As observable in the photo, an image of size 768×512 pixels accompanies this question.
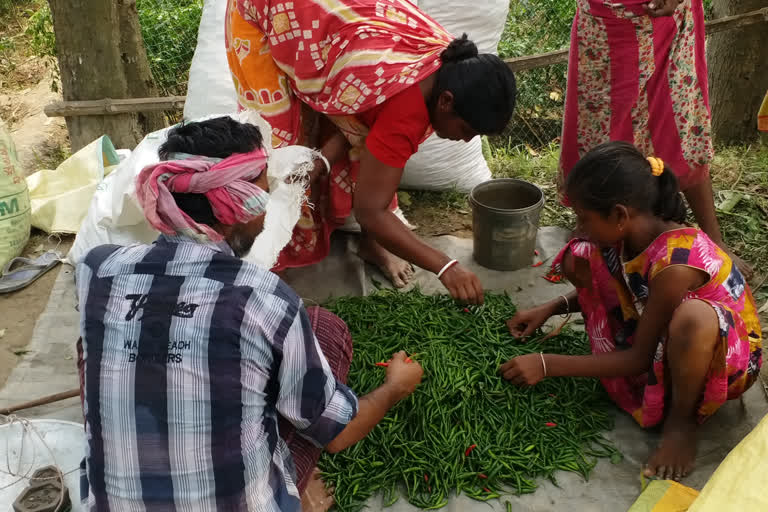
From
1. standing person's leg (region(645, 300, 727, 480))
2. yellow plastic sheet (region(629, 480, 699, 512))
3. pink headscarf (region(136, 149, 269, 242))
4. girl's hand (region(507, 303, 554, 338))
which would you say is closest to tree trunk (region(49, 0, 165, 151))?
pink headscarf (region(136, 149, 269, 242))

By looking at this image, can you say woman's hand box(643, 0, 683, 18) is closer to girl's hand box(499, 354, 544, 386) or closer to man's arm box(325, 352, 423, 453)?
girl's hand box(499, 354, 544, 386)

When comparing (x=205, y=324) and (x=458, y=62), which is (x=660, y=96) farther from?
(x=205, y=324)

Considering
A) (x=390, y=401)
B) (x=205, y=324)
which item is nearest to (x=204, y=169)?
(x=205, y=324)

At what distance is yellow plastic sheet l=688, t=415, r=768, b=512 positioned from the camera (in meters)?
1.47

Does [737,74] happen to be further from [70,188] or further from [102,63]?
[70,188]

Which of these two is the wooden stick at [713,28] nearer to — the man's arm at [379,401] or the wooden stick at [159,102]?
the wooden stick at [159,102]

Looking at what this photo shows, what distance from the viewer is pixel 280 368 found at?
55.2 inches

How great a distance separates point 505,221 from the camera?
286 centimetres

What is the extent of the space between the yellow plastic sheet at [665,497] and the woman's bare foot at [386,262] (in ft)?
4.57

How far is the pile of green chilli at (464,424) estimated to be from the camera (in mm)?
1970

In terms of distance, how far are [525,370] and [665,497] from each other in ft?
1.76

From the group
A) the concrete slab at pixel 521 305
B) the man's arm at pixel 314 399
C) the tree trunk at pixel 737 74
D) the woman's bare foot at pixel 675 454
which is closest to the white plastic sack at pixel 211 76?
the concrete slab at pixel 521 305

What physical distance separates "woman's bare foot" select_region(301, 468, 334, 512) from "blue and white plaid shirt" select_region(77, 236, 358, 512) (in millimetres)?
454

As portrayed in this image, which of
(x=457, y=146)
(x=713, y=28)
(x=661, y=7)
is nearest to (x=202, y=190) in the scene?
(x=661, y=7)
